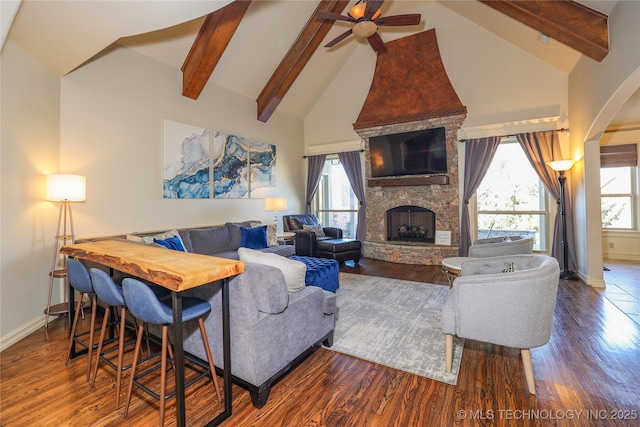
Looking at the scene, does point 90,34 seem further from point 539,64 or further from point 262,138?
point 539,64

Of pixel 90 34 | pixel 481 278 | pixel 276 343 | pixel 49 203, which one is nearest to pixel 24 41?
pixel 90 34

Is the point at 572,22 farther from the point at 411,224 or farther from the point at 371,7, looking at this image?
the point at 411,224

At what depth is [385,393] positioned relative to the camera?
1.98 meters

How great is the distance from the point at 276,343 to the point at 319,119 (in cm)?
639

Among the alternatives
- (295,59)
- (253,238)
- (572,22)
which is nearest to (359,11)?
(295,59)

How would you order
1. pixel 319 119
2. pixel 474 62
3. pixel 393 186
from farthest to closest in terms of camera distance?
pixel 319 119 → pixel 393 186 → pixel 474 62

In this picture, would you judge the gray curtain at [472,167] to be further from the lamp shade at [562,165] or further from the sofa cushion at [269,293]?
the sofa cushion at [269,293]

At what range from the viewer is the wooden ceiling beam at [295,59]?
4980 millimetres

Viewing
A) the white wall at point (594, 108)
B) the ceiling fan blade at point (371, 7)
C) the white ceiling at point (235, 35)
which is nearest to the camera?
the white ceiling at point (235, 35)

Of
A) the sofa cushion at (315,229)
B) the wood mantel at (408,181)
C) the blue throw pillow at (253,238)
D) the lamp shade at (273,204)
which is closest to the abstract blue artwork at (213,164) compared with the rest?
the lamp shade at (273,204)

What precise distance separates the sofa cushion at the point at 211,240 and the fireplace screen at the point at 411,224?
3.53 meters

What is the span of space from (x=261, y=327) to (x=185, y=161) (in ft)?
12.5

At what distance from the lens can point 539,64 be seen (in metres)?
5.05
